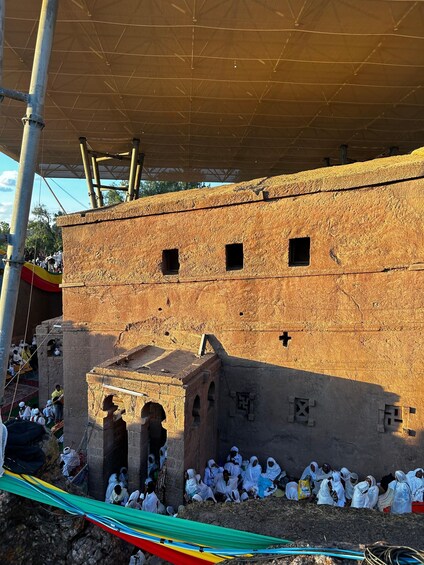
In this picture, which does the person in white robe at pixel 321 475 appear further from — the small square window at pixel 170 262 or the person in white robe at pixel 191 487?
the small square window at pixel 170 262

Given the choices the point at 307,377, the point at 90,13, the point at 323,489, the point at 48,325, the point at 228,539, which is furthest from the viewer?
the point at 48,325

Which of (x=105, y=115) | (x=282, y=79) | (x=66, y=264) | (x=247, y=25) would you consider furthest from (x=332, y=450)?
(x=105, y=115)

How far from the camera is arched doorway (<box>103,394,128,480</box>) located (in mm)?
8102

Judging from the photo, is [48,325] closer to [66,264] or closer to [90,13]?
[66,264]

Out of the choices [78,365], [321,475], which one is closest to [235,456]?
[321,475]

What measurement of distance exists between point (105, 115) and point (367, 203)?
42.3ft

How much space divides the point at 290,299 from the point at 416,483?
4.16 metres

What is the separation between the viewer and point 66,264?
1079cm

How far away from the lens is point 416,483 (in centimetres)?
742

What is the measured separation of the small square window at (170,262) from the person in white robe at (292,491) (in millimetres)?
5396

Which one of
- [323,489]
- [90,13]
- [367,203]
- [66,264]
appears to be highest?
[90,13]

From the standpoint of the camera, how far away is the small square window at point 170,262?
9992 millimetres

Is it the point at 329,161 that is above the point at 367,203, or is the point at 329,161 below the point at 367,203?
above

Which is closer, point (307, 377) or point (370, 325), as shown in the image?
point (370, 325)
